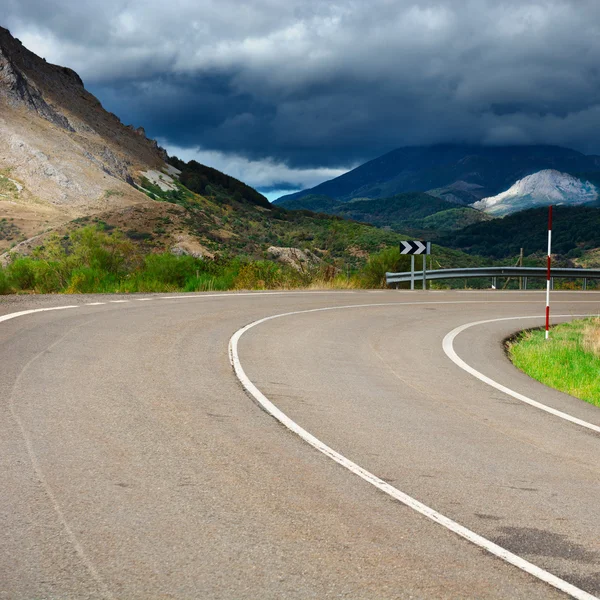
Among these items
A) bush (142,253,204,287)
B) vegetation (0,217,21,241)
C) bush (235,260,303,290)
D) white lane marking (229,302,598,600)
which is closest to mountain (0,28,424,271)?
vegetation (0,217,21,241)

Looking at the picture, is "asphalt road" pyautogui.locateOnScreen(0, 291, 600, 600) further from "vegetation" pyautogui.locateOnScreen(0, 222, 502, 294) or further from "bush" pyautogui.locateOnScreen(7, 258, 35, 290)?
"bush" pyautogui.locateOnScreen(7, 258, 35, 290)

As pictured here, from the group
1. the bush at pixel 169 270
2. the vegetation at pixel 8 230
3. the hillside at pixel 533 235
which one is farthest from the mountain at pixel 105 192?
the hillside at pixel 533 235

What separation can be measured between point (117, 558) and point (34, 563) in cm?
43

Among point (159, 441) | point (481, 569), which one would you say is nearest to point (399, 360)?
point (159, 441)

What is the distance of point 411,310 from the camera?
1991 cm

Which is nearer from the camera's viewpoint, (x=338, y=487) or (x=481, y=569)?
(x=481, y=569)

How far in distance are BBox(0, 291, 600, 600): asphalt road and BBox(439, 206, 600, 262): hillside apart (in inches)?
4242

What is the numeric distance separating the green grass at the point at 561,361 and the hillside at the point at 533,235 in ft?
331

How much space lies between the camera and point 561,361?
1202 cm

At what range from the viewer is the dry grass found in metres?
13.0

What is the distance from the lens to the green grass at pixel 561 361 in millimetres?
10242

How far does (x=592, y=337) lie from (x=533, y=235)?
150 meters

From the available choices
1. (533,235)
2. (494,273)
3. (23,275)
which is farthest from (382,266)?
(533,235)

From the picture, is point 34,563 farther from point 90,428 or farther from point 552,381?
point 552,381
